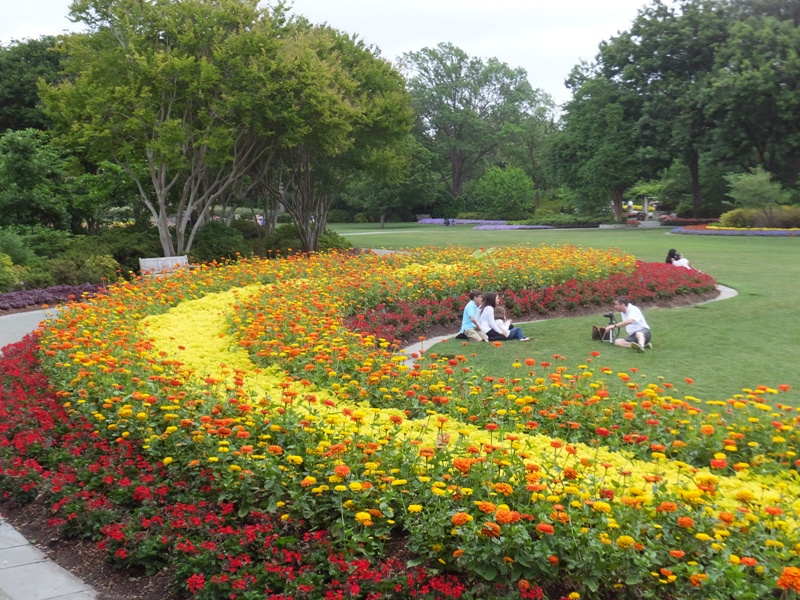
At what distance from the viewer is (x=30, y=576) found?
13.0 feet

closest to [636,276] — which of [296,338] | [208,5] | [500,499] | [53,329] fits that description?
[296,338]

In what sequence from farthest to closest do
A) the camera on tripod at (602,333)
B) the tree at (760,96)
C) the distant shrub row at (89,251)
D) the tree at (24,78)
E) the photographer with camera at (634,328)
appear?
the tree at (760,96)
the tree at (24,78)
the distant shrub row at (89,251)
the camera on tripod at (602,333)
the photographer with camera at (634,328)

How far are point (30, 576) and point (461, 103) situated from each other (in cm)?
6318

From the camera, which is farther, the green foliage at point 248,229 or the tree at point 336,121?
the green foliage at point 248,229

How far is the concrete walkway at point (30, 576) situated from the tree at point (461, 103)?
193ft

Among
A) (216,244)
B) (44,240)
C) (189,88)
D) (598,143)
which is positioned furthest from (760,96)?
(44,240)

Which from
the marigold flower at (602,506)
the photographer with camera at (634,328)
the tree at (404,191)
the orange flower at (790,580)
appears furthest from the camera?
the tree at (404,191)

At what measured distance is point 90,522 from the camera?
429cm

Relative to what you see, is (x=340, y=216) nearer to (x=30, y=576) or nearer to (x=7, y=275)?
(x=7, y=275)

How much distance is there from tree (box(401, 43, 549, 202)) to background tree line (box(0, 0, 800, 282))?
9.26m

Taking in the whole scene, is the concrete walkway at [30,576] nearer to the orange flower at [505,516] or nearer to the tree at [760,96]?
the orange flower at [505,516]

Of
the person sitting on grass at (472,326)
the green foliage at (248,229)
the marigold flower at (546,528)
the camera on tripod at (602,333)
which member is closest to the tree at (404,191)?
the green foliage at (248,229)

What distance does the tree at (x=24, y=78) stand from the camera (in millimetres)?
26672

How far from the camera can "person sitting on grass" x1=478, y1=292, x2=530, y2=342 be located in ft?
32.9
